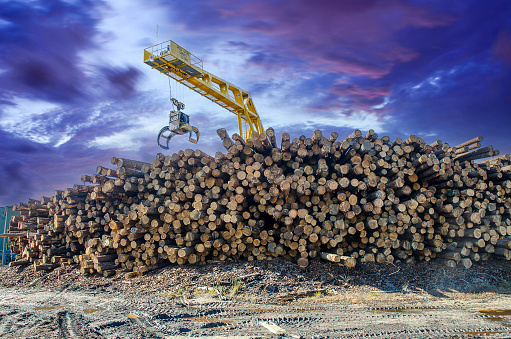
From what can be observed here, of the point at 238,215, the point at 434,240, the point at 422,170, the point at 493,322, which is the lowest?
the point at 493,322

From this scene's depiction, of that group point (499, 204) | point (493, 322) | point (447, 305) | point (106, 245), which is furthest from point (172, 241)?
point (499, 204)

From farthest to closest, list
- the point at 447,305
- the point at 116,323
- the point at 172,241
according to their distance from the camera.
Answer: the point at 172,241 < the point at 447,305 < the point at 116,323

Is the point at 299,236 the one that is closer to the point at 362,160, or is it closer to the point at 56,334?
the point at 362,160

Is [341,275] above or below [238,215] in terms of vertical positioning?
below

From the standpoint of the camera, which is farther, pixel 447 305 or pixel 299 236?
pixel 299 236

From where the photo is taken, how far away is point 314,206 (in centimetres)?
670

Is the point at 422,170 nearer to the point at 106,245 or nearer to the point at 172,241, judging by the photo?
the point at 172,241

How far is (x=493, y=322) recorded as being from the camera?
15.0ft

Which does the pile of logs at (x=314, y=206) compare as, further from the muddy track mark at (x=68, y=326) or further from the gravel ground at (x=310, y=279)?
the muddy track mark at (x=68, y=326)

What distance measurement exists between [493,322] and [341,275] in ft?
7.74

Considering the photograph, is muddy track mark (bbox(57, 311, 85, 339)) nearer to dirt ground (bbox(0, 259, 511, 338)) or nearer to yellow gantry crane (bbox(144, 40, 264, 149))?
dirt ground (bbox(0, 259, 511, 338))

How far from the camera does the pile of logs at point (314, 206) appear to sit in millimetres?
6598

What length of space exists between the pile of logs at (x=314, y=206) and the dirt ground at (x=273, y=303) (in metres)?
0.34

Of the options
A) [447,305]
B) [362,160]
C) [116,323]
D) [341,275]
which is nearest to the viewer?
[116,323]
